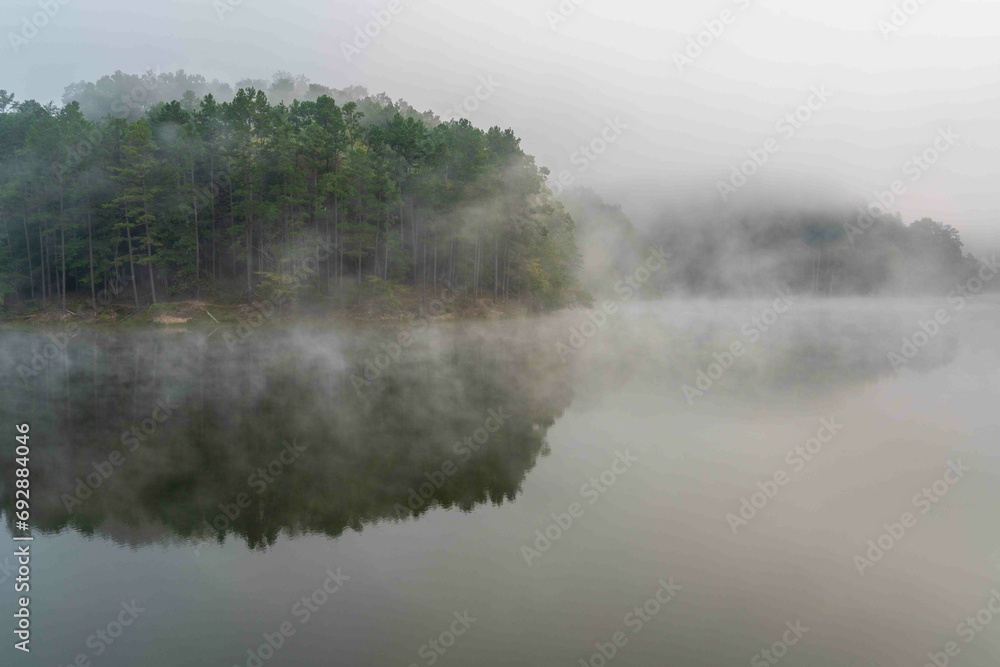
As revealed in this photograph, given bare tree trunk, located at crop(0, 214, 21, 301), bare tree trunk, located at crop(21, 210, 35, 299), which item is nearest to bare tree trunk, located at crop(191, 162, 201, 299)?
bare tree trunk, located at crop(21, 210, 35, 299)

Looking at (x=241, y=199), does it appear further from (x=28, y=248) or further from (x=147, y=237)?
(x=28, y=248)

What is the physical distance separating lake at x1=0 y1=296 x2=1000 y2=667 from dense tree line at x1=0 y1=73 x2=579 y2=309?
30.2 metres

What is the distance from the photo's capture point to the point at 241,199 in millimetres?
57156

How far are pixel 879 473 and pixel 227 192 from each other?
5540 cm

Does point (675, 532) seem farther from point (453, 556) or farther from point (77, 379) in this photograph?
point (77, 379)

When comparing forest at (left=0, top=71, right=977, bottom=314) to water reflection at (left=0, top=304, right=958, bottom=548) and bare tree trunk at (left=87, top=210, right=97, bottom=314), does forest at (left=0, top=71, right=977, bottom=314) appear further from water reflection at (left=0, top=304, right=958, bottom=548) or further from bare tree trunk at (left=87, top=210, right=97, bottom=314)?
water reflection at (left=0, top=304, right=958, bottom=548)

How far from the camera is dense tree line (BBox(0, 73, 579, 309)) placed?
52156 millimetres

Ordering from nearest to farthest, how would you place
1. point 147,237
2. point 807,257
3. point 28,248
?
point 28,248 < point 147,237 < point 807,257

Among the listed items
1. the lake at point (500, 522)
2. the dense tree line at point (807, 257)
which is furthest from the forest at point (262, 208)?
the dense tree line at point (807, 257)

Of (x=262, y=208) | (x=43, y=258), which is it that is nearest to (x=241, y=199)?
(x=262, y=208)

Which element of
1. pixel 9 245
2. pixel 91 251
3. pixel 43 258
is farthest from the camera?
pixel 43 258

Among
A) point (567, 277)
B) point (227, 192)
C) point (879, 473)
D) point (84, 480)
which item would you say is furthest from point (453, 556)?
point (567, 277)

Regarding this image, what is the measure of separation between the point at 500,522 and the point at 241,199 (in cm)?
5266

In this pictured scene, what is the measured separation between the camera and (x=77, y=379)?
25719 mm
